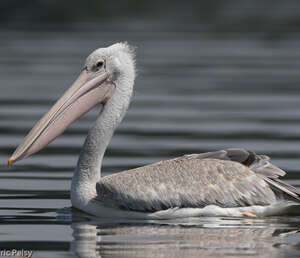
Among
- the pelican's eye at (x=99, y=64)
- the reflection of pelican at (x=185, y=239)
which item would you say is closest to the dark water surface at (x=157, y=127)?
the reflection of pelican at (x=185, y=239)

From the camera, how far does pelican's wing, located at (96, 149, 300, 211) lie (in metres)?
10.4

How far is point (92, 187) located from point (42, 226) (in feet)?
2.66

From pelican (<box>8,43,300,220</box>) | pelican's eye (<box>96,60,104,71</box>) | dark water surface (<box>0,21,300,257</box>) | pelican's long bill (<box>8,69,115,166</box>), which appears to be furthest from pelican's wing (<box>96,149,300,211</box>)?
pelican's eye (<box>96,60,104,71</box>)

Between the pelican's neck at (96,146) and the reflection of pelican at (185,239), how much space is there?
1.85ft

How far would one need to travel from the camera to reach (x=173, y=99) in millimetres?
20156

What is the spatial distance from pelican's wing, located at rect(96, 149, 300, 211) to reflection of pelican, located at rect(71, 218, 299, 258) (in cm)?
24

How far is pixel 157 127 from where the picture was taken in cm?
1670

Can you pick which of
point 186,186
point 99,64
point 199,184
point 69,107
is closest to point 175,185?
point 186,186

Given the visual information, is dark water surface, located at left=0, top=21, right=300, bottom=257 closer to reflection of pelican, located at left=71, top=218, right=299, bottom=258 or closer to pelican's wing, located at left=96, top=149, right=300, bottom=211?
reflection of pelican, located at left=71, top=218, right=299, bottom=258

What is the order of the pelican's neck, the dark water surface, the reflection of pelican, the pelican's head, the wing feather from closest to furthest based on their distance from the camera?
the reflection of pelican → the dark water surface → the wing feather → the pelican's neck → the pelican's head

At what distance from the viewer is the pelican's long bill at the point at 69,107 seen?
10844 millimetres

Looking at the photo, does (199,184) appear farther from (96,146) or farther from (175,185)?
(96,146)

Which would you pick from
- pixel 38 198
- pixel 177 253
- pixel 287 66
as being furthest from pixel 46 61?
pixel 177 253

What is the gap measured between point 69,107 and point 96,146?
0.45 meters
